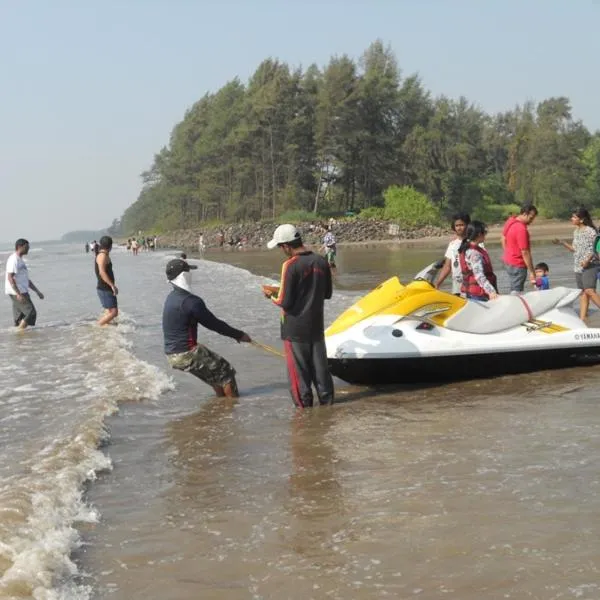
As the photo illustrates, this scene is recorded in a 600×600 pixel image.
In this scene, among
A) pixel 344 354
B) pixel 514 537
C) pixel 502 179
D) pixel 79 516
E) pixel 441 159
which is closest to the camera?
pixel 514 537

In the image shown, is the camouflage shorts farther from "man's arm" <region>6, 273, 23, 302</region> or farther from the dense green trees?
the dense green trees

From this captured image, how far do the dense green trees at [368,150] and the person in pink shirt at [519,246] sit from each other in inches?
2454

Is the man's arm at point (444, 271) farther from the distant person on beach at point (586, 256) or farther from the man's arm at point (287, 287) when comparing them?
the man's arm at point (287, 287)

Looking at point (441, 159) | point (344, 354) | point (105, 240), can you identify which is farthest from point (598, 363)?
point (441, 159)

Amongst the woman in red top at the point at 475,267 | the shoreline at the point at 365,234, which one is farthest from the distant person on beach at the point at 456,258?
the shoreline at the point at 365,234

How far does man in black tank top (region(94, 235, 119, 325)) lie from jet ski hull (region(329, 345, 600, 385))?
6.59 meters

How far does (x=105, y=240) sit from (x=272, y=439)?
7879 millimetres

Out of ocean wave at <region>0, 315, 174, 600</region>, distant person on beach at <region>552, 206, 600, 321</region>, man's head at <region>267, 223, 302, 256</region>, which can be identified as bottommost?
ocean wave at <region>0, 315, 174, 600</region>

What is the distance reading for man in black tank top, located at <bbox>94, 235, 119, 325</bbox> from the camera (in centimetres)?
1302

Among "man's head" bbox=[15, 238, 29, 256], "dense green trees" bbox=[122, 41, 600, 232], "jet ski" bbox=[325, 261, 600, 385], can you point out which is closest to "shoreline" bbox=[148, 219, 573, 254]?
"dense green trees" bbox=[122, 41, 600, 232]

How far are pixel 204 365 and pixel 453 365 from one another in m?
2.35

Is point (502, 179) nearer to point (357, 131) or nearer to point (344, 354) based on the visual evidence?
point (357, 131)

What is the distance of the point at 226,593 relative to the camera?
3457 mm

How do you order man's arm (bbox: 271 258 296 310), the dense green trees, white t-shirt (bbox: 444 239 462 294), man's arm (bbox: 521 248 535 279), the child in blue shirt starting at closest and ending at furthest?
1. man's arm (bbox: 271 258 296 310)
2. white t-shirt (bbox: 444 239 462 294)
3. man's arm (bbox: 521 248 535 279)
4. the child in blue shirt
5. the dense green trees
